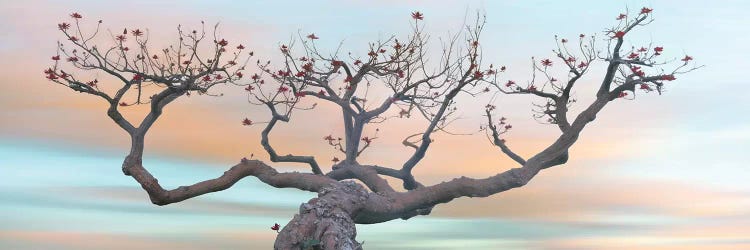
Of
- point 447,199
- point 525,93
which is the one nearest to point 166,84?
point 447,199

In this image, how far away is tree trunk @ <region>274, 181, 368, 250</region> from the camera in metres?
10.8

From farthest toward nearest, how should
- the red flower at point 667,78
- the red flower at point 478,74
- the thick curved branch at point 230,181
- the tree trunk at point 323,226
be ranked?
the red flower at point 667,78, the red flower at point 478,74, the thick curved branch at point 230,181, the tree trunk at point 323,226

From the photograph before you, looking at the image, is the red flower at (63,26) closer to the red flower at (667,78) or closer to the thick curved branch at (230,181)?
the thick curved branch at (230,181)

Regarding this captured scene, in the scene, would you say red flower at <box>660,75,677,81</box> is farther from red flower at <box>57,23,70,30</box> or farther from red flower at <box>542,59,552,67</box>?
red flower at <box>57,23,70,30</box>

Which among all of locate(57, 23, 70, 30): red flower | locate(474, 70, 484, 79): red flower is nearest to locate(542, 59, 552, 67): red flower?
locate(474, 70, 484, 79): red flower

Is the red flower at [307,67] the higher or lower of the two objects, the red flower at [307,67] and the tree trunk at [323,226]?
the higher

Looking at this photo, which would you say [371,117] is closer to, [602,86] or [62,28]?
[602,86]

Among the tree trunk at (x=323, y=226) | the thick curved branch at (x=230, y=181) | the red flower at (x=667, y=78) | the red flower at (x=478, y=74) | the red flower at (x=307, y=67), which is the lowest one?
the tree trunk at (x=323, y=226)

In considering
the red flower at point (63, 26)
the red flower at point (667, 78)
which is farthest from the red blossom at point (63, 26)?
the red flower at point (667, 78)

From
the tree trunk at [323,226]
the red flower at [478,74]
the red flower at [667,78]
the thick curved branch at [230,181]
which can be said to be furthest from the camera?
the red flower at [667,78]

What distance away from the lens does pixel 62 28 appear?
40.0 ft

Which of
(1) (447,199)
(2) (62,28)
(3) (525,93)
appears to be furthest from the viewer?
(3) (525,93)

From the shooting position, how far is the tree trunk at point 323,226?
427 inches

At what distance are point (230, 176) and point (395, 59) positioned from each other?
3.32 metres
